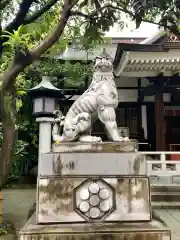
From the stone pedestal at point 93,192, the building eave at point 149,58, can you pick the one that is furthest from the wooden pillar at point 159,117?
the stone pedestal at point 93,192

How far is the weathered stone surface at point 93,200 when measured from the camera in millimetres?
3971

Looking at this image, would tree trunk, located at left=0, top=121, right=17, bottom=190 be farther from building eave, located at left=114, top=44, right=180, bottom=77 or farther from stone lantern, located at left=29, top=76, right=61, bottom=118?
building eave, located at left=114, top=44, right=180, bottom=77

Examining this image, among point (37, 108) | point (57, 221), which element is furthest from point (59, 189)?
point (37, 108)

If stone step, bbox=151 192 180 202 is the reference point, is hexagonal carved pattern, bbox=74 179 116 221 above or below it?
above

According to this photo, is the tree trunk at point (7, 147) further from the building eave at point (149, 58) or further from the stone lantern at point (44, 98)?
the building eave at point (149, 58)

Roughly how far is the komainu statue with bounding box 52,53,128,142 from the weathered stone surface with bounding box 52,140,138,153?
4.2 inches

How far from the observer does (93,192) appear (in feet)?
13.2

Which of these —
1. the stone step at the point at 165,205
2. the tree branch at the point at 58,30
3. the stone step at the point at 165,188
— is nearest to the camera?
the tree branch at the point at 58,30

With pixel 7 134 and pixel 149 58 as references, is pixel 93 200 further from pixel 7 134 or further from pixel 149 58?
pixel 149 58

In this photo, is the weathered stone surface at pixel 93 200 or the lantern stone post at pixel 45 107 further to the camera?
the lantern stone post at pixel 45 107

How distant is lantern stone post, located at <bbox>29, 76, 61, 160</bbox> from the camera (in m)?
7.23

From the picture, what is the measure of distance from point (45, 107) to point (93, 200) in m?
3.67

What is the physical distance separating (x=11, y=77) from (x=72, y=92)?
6068 millimetres

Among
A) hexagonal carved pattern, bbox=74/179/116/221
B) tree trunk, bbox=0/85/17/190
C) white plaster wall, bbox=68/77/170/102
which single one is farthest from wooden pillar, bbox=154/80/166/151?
tree trunk, bbox=0/85/17/190
